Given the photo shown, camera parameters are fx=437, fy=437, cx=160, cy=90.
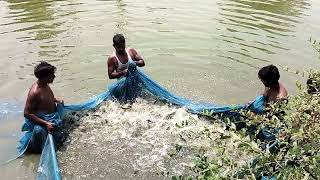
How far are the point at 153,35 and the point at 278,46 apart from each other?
318cm

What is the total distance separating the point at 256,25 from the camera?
12.2 metres

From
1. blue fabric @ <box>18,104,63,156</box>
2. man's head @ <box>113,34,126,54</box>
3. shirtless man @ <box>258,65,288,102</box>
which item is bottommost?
blue fabric @ <box>18,104,63,156</box>

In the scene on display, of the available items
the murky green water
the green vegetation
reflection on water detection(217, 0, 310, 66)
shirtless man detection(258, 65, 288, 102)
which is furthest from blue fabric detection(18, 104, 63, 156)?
reflection on water detection(217, 0, 310, 66)

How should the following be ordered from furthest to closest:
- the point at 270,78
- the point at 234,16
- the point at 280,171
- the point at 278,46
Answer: the point at 234,16
the point at 278,46
the point at 270,78
the point at 280,171

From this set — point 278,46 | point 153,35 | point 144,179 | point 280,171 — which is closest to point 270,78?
point 144,179

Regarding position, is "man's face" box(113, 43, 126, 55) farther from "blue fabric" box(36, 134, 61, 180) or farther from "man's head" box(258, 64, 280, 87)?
"man's head" box(258, 64, 280, 87)

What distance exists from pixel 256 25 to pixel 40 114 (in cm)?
772

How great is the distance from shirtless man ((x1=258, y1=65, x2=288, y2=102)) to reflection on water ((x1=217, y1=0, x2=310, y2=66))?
406 cm

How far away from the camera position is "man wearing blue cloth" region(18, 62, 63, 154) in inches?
240

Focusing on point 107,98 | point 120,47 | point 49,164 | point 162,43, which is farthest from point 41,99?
point 162,43

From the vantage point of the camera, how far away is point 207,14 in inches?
516

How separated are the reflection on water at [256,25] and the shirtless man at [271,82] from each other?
4.06 meters

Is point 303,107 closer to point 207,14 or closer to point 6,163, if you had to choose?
point 6,163

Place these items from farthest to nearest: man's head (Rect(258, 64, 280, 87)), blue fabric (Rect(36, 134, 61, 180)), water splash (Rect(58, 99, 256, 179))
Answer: water splash (Rect(58, 99, 256, 179))
man's head (Rect(258, 64, 280, 87))
blue fabric (Rect(36, 134, 61, 180))
